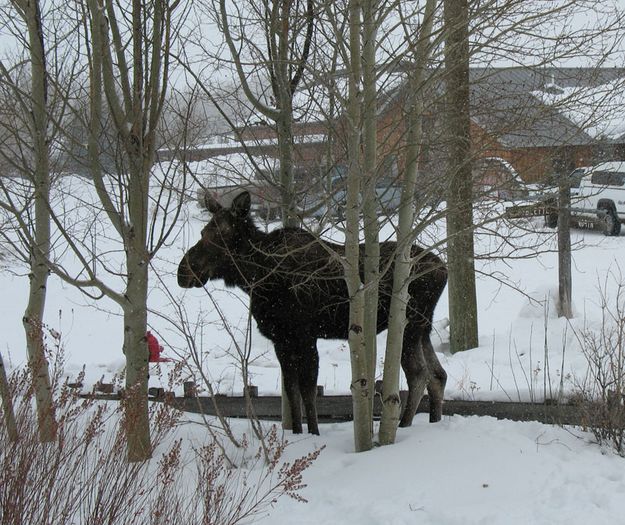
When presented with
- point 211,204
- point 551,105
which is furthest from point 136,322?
point 551,105

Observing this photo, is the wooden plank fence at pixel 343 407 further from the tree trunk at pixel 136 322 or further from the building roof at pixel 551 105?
the building roof at pixel 551 105

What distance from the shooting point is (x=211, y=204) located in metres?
6.96

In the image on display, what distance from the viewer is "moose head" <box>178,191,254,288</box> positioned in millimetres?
6918

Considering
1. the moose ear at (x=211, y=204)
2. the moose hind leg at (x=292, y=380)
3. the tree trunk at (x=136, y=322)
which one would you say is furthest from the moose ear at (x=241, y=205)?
the moose hind leg at (x=292, y=380)

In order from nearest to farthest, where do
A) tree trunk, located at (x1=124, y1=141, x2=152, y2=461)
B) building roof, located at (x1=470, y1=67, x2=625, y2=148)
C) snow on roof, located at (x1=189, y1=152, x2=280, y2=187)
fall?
building roof, located at (x1=470, y1=67, x2=625, y2=148) → tree trunk, located at (x1=124, y1=141, x2=152, y2=461) → snow on roof, located at (x1=189, y1=152, x2=280, y2=187)

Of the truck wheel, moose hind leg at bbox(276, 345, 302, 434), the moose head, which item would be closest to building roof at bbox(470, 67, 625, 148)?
the moose head

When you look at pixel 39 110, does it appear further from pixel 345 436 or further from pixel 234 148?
pixel 345 436

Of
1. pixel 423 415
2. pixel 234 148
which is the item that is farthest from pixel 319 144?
pixel 423 415

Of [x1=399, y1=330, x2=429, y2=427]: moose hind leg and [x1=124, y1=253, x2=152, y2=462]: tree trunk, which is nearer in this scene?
[x1=124, y1=253, x2=152, y2=462]: tree trunk

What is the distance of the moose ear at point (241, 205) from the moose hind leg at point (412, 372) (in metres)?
1.90

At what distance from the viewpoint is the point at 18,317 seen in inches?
664

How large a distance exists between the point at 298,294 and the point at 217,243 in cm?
95

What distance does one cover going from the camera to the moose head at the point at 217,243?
22.7ft

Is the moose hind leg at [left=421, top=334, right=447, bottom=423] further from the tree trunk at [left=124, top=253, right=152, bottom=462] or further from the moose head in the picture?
the tree trunk at [left=124, top=253, right=152, bottom=462]
